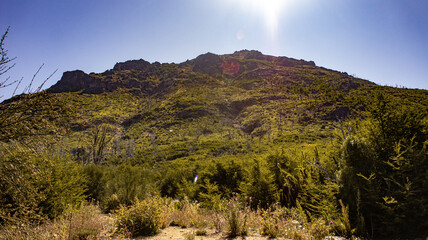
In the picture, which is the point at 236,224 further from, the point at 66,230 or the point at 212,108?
the point at 212,108

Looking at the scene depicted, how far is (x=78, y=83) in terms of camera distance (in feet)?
545

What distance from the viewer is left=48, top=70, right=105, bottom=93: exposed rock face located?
522 feet

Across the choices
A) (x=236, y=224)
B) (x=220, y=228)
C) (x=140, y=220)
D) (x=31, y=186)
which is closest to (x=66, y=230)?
(x=31, y=186)

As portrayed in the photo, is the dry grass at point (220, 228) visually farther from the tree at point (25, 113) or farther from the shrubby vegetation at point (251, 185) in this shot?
the tree at point (25, 113)

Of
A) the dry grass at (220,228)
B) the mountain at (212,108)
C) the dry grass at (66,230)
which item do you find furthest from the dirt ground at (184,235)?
the mountain at (212,108)

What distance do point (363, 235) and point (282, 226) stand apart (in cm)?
182

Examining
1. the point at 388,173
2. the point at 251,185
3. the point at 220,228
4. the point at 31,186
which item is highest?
the point at 388,173

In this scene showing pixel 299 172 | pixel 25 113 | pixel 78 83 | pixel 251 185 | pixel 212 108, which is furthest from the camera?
pixel 78 83

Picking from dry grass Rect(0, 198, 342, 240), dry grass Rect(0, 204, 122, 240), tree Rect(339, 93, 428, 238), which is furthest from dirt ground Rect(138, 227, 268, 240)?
tree Rect(339, 93, 428, 238)

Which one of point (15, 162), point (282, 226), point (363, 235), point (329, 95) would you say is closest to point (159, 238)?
point (282, 226)

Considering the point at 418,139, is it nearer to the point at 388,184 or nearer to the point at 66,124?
the point at 388,184

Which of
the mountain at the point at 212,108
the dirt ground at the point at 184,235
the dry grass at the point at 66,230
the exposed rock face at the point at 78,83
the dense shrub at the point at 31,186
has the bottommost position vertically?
the dirt ground at the point at 184,235

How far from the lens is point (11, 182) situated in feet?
13.8

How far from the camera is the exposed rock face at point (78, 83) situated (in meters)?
159
